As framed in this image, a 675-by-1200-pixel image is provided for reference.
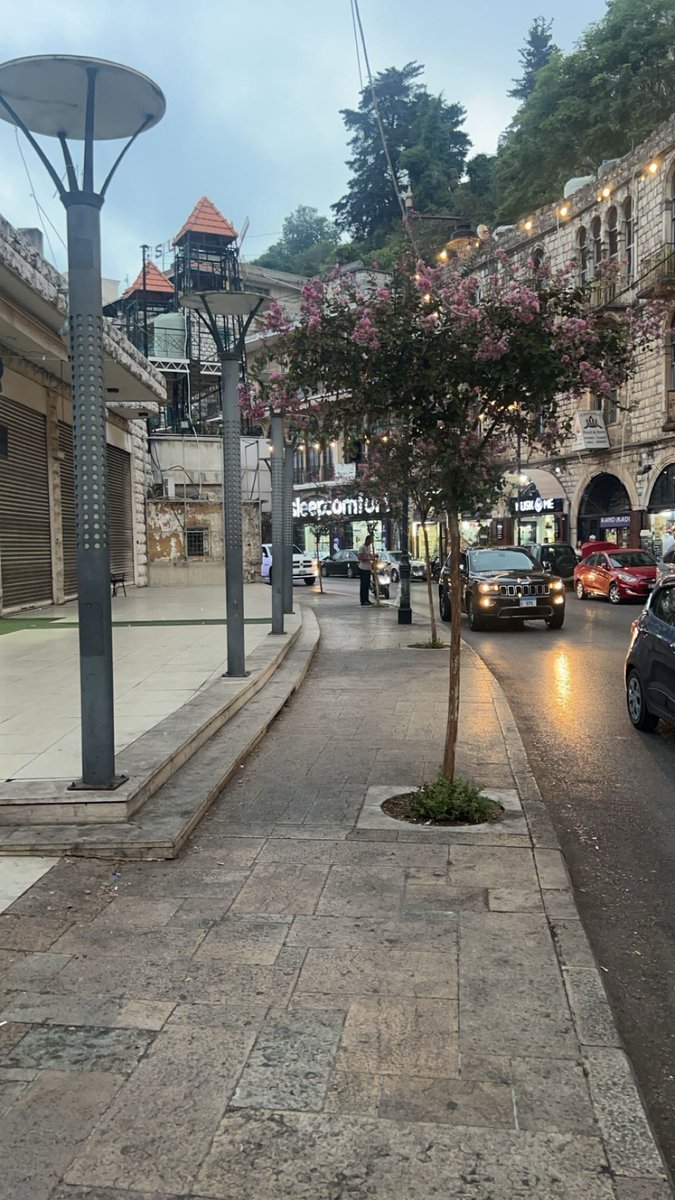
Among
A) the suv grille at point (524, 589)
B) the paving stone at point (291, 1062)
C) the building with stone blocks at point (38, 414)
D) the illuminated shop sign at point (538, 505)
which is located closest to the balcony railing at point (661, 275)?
the illuminated shop sign at point (538, 505)

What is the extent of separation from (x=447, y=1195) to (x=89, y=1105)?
1107 millimetres

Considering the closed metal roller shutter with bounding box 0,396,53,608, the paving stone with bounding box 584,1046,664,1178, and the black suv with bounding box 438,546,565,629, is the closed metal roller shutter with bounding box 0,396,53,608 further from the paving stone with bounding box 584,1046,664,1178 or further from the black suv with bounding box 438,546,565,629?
the paving stone with bounding box 584,1046,664,1178

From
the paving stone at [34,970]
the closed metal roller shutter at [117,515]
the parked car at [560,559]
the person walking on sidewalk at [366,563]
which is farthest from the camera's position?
the parked car at [560,559]

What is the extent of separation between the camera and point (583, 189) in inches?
1411

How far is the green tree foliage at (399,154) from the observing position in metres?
56.3

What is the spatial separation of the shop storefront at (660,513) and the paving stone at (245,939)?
28.2 meters

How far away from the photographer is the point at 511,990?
3.36 metres

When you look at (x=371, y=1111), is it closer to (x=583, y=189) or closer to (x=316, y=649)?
(x=316, y=649)

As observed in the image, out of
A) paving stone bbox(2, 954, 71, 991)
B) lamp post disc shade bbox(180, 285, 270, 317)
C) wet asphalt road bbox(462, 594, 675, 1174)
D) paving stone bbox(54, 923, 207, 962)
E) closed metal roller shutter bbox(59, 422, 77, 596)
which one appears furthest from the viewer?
closed metal roller shutter bbox(59, 422, 77, 596)

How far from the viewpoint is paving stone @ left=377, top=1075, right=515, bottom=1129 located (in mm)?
2611

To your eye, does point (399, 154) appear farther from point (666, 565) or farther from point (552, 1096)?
point (552, 1096)

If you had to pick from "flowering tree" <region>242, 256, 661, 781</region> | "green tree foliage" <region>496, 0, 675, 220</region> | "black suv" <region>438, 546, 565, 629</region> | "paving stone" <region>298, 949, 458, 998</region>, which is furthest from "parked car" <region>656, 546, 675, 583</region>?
"green tree foliage" <region>496, 0, 675, 220</region>

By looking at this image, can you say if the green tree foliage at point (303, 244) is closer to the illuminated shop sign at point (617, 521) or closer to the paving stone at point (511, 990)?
the illuminated shop sign at point (617, 521)

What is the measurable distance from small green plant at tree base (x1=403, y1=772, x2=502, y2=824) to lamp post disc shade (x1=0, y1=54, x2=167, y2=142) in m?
4.42
